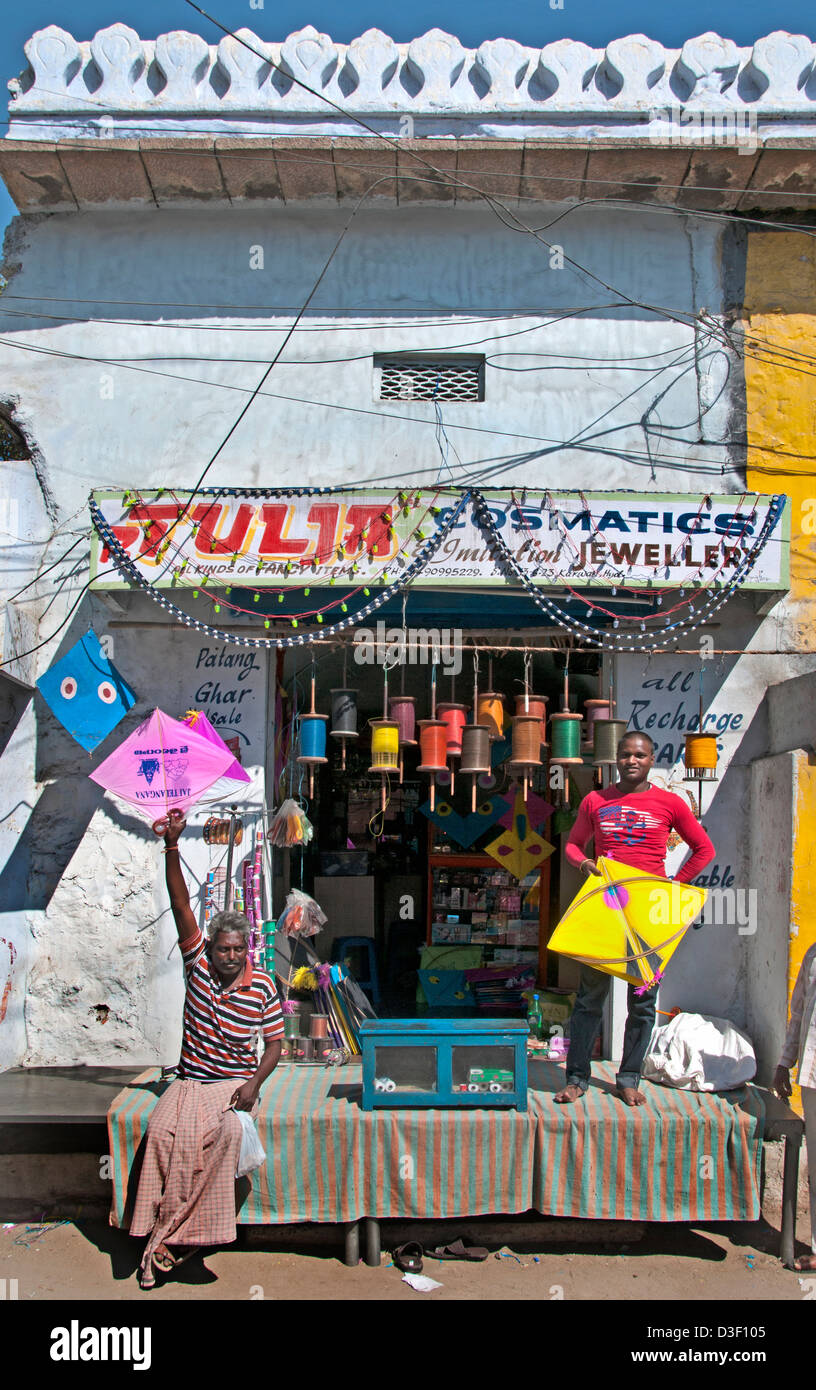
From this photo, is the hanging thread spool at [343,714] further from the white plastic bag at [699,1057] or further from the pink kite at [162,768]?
the white plastic bag at [699,1057]

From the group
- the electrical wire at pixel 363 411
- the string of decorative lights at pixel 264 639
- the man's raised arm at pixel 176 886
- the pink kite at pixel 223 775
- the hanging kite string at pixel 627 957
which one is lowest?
the hanging kite string at pixel 627 957

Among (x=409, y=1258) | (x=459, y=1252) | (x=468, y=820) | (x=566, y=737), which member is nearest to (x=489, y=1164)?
(x=459, y=1252)

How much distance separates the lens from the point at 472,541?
619cm

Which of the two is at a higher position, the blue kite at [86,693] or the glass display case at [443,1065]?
the blue kite at [86,693]

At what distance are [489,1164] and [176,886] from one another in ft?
6.88

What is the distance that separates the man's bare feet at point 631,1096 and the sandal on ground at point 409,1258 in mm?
1286

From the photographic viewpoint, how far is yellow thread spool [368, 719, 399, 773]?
Answer: 6.05 m

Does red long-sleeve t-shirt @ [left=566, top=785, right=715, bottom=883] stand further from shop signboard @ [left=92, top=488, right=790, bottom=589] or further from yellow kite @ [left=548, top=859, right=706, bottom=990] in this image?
shop signboard @ [left=92, top=488, right=790, bottom=589]

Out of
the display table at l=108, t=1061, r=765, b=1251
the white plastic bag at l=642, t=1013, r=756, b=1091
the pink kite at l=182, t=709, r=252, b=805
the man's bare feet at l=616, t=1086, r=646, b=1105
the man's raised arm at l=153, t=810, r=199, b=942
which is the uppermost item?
the pink kite at l=182, t=709, r=252, b=805

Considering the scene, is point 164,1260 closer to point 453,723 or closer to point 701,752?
point 453,723

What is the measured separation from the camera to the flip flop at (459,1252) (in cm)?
514

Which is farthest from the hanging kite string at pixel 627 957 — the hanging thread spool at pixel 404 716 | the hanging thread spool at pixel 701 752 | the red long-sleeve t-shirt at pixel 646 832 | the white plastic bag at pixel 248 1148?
the white plastic bag at pixel 248 1148

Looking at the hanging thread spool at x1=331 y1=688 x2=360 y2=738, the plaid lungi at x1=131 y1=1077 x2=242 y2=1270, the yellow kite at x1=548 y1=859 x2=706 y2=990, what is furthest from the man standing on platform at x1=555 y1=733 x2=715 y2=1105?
the plaid lungi at x1=131 y1=1077 x2=242 y2=1270

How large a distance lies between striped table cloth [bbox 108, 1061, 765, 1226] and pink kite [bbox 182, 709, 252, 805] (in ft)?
6.19
